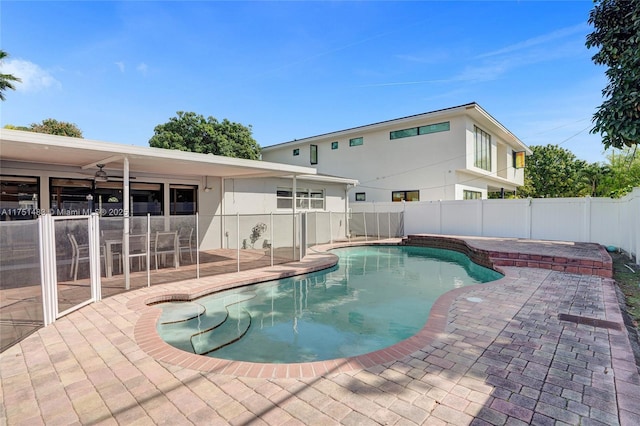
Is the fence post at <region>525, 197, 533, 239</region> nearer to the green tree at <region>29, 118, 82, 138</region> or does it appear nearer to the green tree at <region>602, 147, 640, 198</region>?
the green tree at <region>602, 147, 640, 198</region>

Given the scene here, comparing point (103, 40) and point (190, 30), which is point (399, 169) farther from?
point (103, 40)

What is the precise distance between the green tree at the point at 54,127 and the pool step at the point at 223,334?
33196 millimetres

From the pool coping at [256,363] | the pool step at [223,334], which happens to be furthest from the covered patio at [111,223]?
the pool step at [223,334]

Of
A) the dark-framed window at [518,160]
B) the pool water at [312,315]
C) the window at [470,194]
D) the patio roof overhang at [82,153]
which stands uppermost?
the dark-framed window at [518,160]

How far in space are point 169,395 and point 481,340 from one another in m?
3.51

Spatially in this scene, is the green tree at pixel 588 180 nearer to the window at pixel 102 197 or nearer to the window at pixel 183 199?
the window at pixel 183 199

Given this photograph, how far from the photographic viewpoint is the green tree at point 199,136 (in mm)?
28333

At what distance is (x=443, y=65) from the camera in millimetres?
16281

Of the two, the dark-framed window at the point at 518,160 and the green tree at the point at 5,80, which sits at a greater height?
the green tree at the point at 5,80

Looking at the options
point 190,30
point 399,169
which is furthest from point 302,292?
point 399,169

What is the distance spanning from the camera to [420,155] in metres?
18.8

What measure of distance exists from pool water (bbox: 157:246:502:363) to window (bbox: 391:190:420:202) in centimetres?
991

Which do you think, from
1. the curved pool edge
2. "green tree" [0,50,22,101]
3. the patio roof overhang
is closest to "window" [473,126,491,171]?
the curved pool edge

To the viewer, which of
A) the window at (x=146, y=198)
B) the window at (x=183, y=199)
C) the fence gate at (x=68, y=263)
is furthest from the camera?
the window at (x=183, y=199)
